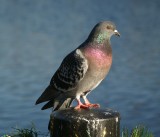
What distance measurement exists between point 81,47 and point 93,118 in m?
1.36

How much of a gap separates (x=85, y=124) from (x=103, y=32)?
154cm

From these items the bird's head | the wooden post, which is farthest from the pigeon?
the wooden post

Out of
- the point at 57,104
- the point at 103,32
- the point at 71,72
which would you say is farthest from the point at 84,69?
the point at 57,104

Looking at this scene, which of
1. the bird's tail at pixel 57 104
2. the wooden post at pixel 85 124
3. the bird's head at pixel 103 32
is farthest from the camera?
the bird's tail at pixel 57 104

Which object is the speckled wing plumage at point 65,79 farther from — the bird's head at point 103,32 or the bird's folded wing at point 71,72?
the bird's head at point 103,32

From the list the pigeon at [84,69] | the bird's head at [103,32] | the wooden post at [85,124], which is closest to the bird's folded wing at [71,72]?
the pigeon at [84,69]

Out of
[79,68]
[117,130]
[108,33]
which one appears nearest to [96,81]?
[79,68]

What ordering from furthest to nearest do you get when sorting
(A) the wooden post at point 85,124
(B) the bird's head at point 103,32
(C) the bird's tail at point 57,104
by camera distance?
(C) the bird's tail at point 57,104 < (B) the bird's head at point 103,32 < (A) the wooden post at point 85,124

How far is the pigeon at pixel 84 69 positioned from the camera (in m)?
4.79

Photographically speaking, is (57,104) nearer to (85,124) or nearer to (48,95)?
(48,95)

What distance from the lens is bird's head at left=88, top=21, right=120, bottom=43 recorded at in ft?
16.1

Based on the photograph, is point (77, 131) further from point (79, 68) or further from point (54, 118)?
point (79, 68)

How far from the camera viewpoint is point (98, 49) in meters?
4.82

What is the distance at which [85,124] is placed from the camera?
3.69 m
